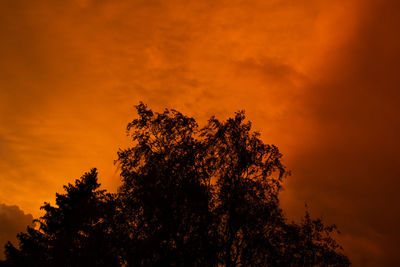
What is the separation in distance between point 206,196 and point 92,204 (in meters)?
8.50

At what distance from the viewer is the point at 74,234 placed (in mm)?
26297

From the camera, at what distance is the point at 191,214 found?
64.8 feet

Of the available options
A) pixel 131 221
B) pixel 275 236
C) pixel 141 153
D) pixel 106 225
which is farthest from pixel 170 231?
pixel 275 236

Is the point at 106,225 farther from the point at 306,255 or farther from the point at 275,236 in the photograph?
the point at 306,255

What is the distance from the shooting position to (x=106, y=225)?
783 inches

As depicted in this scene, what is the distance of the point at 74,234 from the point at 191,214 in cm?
1323

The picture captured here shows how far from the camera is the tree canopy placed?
60.9ft

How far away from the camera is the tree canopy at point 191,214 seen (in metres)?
18.6

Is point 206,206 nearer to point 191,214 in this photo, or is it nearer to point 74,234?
point 191,214

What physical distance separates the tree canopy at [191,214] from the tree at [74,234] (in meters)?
0.09

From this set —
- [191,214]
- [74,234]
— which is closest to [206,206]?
[191,214]

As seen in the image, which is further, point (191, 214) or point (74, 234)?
point (74, 234)

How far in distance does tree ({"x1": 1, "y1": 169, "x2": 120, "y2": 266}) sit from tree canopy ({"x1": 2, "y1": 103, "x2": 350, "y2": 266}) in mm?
86

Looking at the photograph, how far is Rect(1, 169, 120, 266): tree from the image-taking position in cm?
1872
